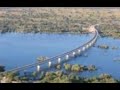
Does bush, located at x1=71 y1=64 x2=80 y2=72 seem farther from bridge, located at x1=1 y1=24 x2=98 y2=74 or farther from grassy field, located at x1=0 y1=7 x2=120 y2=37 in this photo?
grassy field, located at x1=0 y1=7 x2=120 y2=37

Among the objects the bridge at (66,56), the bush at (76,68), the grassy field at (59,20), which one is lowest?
the bush at (76,68)

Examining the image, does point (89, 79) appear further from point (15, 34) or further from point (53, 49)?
point (15, 34)

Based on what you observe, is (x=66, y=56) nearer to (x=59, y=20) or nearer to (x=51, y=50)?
(x=51, y=50)

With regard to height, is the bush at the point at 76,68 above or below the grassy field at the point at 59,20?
below

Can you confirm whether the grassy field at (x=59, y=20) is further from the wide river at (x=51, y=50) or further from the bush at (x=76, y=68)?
the bush at (x=76, y=68)

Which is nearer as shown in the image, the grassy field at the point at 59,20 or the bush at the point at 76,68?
the bush at the point at 76,68

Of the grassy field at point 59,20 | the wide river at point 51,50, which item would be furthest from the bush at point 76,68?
the grassy field at point 59,20
